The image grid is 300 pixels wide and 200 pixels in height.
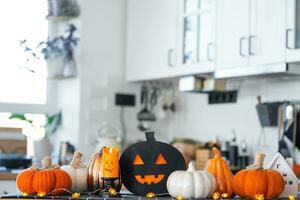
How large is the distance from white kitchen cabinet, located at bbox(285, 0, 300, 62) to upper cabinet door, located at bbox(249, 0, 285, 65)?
0.11ft

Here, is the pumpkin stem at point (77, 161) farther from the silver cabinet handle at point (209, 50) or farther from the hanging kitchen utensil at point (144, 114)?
the hanging kitchen utensil at point (144, 114)

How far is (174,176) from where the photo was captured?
226 cm

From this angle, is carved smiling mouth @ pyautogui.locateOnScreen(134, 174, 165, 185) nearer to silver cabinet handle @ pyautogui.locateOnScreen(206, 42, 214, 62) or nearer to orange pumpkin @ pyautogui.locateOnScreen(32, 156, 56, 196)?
orange pumpkin @ pyautogui.locateOnScreen(32, 156, 56, 196)

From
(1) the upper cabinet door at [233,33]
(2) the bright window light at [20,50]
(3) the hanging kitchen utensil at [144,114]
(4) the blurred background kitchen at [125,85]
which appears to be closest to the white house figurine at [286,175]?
(1) the upper cabinet door at [233,33]

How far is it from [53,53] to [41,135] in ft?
2.13

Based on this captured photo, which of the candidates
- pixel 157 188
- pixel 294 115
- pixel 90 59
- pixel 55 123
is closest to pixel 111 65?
pixel 90 59

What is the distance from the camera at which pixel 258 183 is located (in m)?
2.24

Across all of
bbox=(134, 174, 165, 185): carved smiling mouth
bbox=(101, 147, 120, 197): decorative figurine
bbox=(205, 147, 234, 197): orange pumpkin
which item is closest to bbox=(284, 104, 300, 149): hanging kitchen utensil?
bbox=(205, 147, 234, 197): orange pumpkin

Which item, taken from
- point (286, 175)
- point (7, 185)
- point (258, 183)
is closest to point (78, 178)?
point (258, 183)

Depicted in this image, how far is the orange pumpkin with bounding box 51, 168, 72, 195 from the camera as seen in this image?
233 cm

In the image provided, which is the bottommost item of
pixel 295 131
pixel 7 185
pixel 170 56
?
pixel 7 185

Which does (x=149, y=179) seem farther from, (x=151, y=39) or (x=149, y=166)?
(x=151, y=39)

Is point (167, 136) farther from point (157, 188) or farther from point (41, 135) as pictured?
point (157, 188)

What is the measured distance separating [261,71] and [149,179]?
4.83 feet
